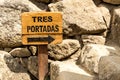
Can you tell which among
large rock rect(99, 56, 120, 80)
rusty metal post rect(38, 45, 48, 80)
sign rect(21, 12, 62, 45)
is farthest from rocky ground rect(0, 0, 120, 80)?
large rock rect(99, 56, 120, 80)

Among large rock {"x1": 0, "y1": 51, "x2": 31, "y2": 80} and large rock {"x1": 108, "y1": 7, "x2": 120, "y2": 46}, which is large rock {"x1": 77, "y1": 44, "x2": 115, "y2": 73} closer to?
large rock {"x1": 108, "y1": 7, "x2": 120, "y2": 46}

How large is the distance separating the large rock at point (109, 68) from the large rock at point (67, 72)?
0.20m

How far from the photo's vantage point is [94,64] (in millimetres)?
2293

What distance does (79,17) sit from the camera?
2746mm

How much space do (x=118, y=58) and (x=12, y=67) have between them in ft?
3.57

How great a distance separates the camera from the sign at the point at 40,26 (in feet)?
7.72

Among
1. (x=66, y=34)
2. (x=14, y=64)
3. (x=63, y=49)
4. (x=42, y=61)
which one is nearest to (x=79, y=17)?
(x=66, y=34)

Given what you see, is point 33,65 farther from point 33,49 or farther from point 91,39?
point 91,39

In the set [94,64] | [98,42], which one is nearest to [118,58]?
[94,64]

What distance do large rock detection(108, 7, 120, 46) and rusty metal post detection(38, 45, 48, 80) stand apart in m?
0.75

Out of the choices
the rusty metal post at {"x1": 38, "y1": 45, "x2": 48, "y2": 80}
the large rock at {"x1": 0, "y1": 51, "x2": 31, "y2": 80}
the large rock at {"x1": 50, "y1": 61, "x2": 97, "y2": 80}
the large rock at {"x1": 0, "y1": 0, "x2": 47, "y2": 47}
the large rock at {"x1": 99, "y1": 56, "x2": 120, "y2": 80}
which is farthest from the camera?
the large rock at {"x1": 0, "y1": 0, "x2": 47, "y2": 47}

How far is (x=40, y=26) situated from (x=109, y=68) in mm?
721

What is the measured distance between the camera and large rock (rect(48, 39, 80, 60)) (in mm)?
2715

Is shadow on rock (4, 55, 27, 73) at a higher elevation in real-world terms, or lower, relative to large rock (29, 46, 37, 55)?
lower
